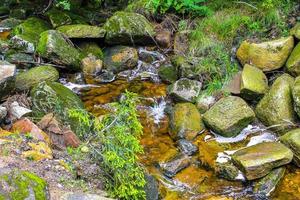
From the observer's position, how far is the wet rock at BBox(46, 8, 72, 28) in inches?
324

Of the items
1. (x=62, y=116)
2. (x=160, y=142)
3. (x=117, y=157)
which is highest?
(x=117, y=157)

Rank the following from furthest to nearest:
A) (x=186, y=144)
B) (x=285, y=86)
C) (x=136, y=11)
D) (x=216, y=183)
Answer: (x=136, y=11)
(x=285, y=86)
(x=186, y=144)
(x=216, y=183)

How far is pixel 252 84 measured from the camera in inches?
253

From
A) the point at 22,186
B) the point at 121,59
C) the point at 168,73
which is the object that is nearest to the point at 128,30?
the point at 121,59

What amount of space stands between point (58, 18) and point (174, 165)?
4.33 meters

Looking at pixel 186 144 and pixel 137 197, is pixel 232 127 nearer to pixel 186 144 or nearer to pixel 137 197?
pixel 186 144

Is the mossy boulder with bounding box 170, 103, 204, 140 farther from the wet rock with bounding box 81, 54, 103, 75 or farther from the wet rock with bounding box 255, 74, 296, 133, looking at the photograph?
the wet rock with bounding box 81, 54, 103, 75

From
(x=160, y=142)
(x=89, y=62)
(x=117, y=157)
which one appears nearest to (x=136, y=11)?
(x=89, y=62)

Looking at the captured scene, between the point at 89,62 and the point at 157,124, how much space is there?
1.96 meters

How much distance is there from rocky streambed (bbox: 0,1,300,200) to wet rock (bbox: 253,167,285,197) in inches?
0.5

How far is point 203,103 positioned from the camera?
6.56 meters

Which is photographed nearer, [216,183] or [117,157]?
[117,157]

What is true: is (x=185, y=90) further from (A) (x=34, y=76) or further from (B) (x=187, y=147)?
(A) (x=34, y=76)

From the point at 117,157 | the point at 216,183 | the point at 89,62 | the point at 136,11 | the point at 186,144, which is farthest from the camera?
the point at 136,11
